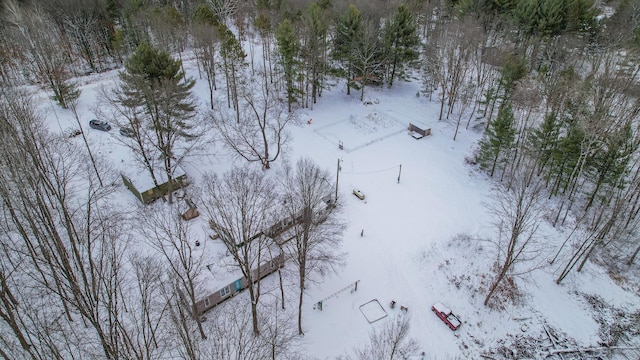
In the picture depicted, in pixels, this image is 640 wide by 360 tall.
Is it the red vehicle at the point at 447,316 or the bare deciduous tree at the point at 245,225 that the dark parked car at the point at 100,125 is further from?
the red vehicle at the point at 447,316

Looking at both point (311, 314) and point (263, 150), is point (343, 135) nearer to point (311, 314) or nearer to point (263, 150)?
point (263, 150)

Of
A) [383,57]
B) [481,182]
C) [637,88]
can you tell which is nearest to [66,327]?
[481,182]

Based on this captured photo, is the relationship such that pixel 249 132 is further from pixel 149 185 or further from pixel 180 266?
pixel 180 266

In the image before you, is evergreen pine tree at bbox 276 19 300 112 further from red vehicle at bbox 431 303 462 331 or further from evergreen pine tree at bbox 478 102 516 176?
red vehicle at bbox 431 303 462 331

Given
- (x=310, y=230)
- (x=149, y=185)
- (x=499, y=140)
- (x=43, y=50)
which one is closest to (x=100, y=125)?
(x=43, y=50)

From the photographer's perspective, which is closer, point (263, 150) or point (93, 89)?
point (263, 150)

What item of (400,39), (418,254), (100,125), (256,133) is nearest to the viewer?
(418,254)

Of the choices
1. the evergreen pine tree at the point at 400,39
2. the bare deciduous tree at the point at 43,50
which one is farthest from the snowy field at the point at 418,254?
the evergreen pine tree at the point at 400,39
